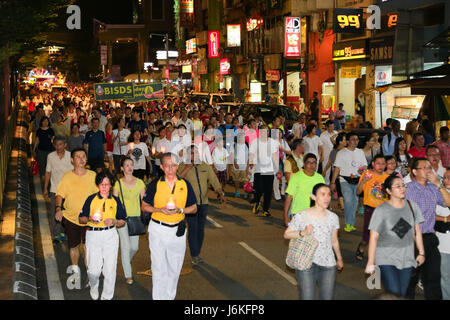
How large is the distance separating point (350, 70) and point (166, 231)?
25.6 meters

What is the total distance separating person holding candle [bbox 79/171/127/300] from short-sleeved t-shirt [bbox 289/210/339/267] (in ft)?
8.01

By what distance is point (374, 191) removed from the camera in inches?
376

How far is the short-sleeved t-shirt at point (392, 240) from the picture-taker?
21.8ft

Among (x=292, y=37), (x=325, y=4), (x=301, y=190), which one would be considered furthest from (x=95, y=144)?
(x=292, y=37)

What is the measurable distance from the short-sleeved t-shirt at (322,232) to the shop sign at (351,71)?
997 inches

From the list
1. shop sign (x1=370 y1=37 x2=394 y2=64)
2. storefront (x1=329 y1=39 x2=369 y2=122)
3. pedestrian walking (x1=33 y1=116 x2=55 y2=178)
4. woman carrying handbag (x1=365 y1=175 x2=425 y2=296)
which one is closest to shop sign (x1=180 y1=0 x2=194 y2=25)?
storefront (x1=329 y1=39 x2=369 y2=122)

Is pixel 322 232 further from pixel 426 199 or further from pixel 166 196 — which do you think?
pixel 166 196

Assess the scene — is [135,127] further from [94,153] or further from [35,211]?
[35,211]

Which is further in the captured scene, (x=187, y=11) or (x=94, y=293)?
(x=187, y=11)

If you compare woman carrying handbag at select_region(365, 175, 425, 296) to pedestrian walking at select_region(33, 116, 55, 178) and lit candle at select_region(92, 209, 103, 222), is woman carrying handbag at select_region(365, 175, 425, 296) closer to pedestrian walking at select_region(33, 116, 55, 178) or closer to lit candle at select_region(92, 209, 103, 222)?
lit candle at select_region(92, 209, 103, 222)

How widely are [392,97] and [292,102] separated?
45.5ft

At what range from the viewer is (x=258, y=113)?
26.9 meters

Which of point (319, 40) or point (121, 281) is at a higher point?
point (319, 40)

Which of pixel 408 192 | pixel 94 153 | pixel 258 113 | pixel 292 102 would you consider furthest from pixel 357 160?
pixel 292 102
